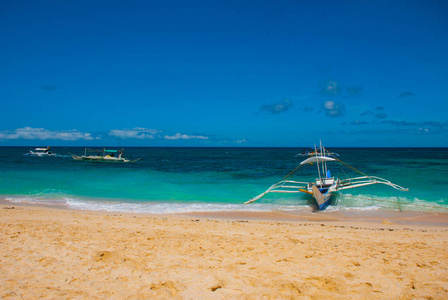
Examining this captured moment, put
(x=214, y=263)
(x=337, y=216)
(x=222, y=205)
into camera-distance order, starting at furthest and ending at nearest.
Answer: (x=222, y=205), (x=337, y=216), (x=214, y=263)

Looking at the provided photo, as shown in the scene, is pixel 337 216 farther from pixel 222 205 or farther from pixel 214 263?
pixel 214 263

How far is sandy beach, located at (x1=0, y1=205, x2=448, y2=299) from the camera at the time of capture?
3.84 meters

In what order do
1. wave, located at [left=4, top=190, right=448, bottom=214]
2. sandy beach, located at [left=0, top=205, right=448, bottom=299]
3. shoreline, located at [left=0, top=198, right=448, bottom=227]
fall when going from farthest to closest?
wave, located at [left=4, top=190, right=448, bottom=214]
shoreline, located at [left=0, top=198, right=448, bottom=227]
sandy beach, located at [left=0, top=205, right=448, bottom=299]

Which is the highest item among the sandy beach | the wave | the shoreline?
the sandy beach

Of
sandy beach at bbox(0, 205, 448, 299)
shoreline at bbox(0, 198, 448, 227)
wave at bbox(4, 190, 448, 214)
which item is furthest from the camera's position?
wave at bbox(4, 190, 448, 214)

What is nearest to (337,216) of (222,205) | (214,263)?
(222,205)

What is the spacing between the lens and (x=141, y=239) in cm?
625

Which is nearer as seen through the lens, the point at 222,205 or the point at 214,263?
the point at 214,263

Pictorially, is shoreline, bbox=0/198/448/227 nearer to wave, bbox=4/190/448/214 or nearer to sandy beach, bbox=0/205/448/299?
wave, bbox=4/190/448/214

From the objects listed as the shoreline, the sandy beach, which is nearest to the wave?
the shoreline

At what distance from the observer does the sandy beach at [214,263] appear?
3836 mm

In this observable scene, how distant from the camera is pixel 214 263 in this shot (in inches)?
192

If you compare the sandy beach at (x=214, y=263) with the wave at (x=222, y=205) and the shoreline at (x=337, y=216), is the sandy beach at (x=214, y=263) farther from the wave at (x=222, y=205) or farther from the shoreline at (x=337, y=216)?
the wave at (x=222, y=205)

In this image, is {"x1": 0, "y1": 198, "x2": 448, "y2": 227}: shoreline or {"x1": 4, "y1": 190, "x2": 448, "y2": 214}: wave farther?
{"x1": 4, "y1": 190, "x2": 448, "y2": 214}: wave
